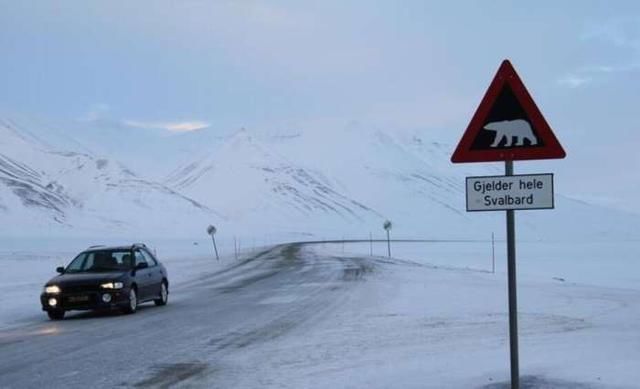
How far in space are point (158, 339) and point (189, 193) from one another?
17656 cm

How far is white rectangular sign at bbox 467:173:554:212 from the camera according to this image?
761cm

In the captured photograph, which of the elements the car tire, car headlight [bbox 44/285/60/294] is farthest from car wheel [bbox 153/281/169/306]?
car headlight [bbox 44/285/60/294]

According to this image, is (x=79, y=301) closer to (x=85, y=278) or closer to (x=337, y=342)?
(x=85, y=278)

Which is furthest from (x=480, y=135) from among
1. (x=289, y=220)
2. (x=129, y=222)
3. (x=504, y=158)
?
(x=289, y=220)

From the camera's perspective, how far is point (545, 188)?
7.62 meters

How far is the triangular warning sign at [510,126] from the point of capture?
7.51 m

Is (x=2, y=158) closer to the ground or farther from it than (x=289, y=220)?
farther from it

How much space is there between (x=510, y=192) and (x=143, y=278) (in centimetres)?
1326

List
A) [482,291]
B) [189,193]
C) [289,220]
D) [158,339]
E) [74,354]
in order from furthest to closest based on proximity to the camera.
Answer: [189,193] → [289,220] → [482,291] → [158,339] → [74,354]

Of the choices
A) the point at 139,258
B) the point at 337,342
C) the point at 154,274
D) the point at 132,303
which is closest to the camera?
the point at 337,342

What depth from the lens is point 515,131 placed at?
755 centimetres

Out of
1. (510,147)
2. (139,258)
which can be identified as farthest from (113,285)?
(510,147)

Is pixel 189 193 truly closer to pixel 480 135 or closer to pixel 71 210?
pixel 71 210

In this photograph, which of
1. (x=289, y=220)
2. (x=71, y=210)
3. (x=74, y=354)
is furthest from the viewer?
(x=289, y=220)
